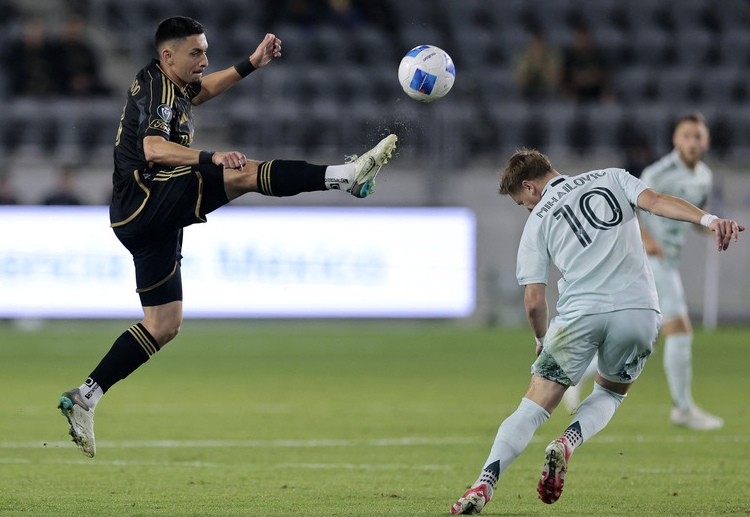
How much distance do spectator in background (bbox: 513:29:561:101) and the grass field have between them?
482cm

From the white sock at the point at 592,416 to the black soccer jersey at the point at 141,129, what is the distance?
254 cm


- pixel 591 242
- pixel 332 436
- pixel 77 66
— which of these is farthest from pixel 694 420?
pixel 77 66

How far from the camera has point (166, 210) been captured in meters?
7.02

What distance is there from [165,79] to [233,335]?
10668mm

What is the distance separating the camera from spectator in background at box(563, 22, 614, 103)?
20297 millimetres

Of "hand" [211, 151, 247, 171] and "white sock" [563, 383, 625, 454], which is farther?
"hand" [211, 151, 247, 171]

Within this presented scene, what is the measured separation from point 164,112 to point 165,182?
0.37 m

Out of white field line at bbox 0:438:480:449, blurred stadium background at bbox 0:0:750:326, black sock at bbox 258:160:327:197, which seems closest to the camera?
black sock at bbox 258:160:327:197

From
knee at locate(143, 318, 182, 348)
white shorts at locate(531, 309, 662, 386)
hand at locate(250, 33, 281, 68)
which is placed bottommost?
knee at locate(143, 318, 182, 348)

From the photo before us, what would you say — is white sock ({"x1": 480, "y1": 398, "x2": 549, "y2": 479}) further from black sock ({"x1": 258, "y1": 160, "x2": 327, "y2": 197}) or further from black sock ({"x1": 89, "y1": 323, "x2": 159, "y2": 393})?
black sock ({"x1": 89, "y1": 323, "x2": 159, "y2": 393})

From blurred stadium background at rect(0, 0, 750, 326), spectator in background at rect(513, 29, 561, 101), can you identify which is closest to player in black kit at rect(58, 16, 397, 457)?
blurred stadium background at rect(0, 0, 750, 326)

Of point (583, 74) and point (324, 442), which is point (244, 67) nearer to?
point (324, 442)

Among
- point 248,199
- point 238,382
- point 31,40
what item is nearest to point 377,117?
point 248,199

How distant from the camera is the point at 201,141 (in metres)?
19.3
